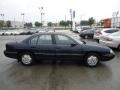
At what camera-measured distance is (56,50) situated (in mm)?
7289

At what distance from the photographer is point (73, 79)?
566cm

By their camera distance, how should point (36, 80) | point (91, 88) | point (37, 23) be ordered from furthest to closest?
point (37, 23), point (36, 80), point (91, 88)

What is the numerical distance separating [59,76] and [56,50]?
1.55 metres

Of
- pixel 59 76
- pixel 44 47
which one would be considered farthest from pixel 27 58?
pixel 59 76

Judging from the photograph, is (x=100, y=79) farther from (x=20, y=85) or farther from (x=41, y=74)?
(x=20, y=85)

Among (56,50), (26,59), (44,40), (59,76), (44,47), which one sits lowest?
(59,76)

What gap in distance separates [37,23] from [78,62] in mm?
98257

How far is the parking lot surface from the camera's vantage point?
503cm

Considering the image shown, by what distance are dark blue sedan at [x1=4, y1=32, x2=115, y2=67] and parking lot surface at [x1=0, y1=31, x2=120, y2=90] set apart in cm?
35

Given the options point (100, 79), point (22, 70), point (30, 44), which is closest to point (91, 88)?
point (100, 79)

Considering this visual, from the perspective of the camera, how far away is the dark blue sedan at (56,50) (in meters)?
7.22

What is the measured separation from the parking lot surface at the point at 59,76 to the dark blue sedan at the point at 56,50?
35 centimetres

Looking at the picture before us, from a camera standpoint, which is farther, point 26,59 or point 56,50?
point 26,59

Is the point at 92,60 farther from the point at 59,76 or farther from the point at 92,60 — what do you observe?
the point at 59,76
